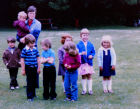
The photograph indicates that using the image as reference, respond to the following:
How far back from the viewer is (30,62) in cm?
723

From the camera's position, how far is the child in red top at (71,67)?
6937 millimetres

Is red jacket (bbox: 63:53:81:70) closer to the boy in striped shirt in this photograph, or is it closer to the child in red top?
the child in red top

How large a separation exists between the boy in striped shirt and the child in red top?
70 cm

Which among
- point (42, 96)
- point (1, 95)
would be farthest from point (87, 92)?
point (1, 95)


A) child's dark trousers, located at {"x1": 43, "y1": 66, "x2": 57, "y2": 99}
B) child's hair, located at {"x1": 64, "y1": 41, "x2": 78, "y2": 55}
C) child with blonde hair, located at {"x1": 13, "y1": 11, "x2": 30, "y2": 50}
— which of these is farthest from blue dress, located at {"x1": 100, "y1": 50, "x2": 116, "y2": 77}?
child with blonde hair, located at {"x1": 13, "y1": 11, "x2": 30, "y2": 50}

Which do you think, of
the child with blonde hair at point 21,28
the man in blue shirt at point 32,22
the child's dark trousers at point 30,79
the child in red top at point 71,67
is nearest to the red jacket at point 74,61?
the child in red top at point 71,67

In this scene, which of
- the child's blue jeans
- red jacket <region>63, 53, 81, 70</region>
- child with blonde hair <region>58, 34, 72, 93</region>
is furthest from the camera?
child with blonde hair <region>58, 34, 72, 93</region>

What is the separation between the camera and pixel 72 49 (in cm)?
691

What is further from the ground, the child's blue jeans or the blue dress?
the blue dress

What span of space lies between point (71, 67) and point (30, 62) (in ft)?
3.21

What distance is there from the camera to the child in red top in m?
6.94

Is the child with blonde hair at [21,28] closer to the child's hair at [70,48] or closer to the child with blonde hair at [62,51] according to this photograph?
the child with blonde hair at [62,51]

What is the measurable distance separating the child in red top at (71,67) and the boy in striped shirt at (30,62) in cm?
70

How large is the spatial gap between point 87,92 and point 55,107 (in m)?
1.48
